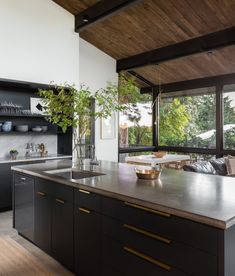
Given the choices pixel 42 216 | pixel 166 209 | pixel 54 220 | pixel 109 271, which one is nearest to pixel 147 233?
pixel 166 209

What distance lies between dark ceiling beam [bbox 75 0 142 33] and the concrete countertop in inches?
127

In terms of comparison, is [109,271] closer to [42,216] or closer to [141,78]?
[42,216]

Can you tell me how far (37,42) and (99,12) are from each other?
134 centimetres

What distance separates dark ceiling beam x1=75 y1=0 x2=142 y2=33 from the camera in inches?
189

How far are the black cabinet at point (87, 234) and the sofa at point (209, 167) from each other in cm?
261

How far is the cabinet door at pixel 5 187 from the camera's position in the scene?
15.1 feet

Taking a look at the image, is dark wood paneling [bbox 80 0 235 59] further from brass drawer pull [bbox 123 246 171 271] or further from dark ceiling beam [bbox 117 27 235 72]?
brass drawer pull [bbox 123 246 171 271]

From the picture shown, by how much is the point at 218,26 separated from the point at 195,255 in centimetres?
467

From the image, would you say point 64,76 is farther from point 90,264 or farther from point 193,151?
point 90,264

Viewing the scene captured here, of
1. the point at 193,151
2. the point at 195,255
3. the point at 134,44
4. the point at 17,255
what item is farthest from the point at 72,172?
the point at 193,151

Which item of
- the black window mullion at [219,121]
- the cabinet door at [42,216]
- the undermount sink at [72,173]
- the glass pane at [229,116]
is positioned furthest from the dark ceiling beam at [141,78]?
the cabinet door at [42,216]

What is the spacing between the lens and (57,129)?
232 inches

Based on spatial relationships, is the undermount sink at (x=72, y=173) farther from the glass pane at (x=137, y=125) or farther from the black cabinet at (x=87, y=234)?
the glass pane at (x=137, y=125)

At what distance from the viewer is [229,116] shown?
677 centimetres
